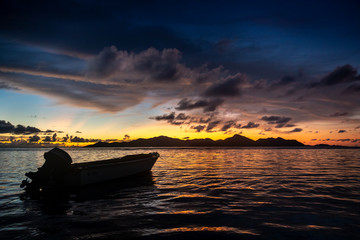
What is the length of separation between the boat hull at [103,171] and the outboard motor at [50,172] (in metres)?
0.61

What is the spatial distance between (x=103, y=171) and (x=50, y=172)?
4.03 meters

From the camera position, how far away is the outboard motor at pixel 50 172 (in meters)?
15.7

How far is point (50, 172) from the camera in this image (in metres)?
16.1

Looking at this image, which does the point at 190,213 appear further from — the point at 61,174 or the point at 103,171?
the point at 61,174

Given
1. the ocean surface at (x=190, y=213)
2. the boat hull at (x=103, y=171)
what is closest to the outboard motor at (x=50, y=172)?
the boat hull at (x=103, y=171)

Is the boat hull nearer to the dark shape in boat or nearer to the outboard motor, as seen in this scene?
the dark shape in boat

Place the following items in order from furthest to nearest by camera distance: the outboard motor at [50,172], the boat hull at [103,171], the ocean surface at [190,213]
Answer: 1. the boat hull at [103,171]
2. the outboard motor at [50,172]
3. the ocean surface at [190,213]

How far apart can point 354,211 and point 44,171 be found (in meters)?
19.5

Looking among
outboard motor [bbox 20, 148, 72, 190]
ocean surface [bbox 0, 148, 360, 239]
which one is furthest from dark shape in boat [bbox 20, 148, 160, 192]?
ocean surface [bbox 0, 148, 360, 239]

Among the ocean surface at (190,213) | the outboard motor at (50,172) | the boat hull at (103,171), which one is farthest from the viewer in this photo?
the boat hull at (103,171)

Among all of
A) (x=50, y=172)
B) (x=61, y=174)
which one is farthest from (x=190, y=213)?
(x=50, y=172)

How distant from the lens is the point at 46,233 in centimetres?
819

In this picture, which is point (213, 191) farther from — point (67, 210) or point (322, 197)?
point (67, 210)

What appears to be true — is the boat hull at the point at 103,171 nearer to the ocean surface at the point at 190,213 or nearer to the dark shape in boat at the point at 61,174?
the dark shape in boat at the point at 61,174
